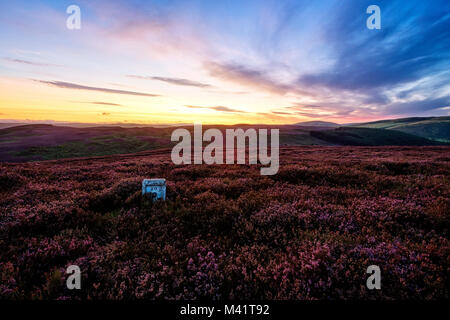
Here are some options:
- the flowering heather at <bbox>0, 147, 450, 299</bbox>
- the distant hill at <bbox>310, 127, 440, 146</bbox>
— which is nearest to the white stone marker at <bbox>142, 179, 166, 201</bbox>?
the flowering heather at <bbox>0, 147, 450, 299</bbox>

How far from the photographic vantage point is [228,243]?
16.6 feet

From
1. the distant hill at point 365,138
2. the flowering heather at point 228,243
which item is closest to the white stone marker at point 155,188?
the flowering heather at point 228,243

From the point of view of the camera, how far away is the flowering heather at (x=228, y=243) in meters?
3.63

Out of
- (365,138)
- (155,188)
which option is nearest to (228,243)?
(155,188)

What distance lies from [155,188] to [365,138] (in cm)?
13226

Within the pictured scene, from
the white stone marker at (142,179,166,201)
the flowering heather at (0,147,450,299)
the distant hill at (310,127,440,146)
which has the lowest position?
the flowering heather at (0,147,450,299)

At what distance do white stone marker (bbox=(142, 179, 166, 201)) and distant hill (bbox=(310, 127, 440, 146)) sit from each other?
3912 inches

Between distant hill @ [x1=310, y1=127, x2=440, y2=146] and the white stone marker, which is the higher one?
distant hill @ [x1=310, y1=127, x2=440, y2=146]

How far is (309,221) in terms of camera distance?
231 inches

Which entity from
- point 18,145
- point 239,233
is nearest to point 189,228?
point 239,233

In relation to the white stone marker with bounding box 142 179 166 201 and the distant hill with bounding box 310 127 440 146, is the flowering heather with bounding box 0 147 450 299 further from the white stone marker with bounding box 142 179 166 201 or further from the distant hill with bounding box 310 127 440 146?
the distant hill with bounding box 310 127 440 146

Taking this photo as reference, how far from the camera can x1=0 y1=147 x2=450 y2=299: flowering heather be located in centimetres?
363

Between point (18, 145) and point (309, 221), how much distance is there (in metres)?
60.2

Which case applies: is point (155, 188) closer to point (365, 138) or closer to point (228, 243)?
point (228, 243)
